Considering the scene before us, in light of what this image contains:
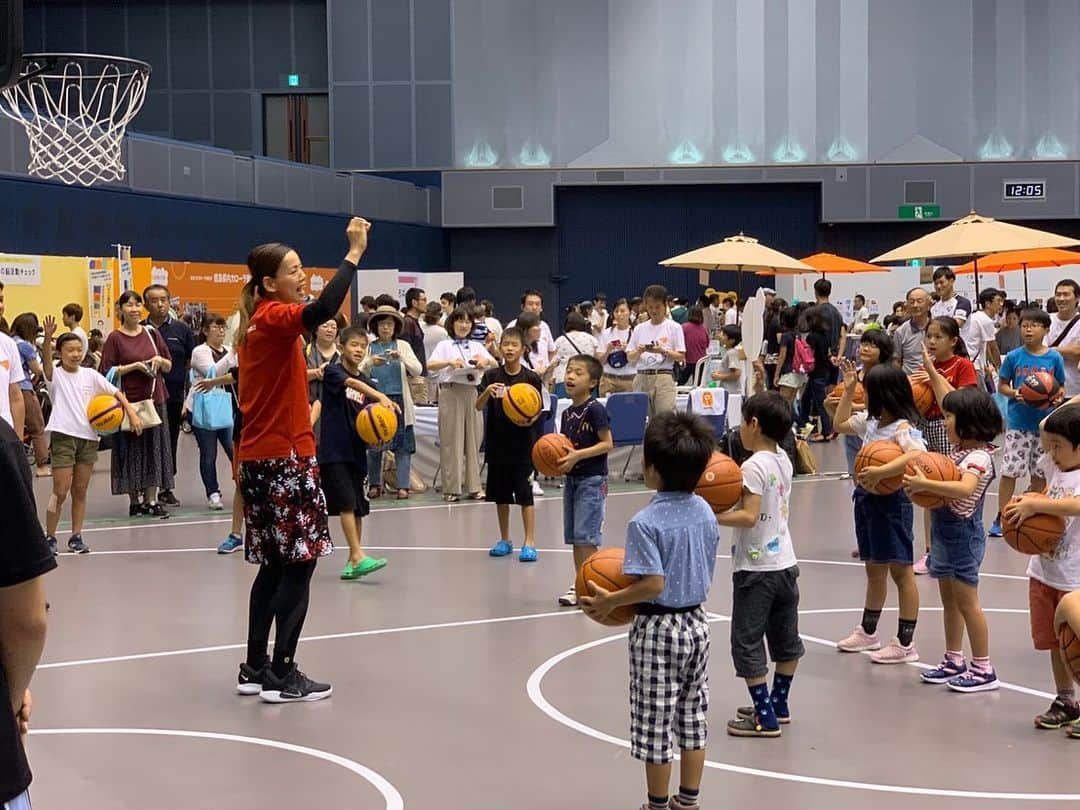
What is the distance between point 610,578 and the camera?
4711 mm

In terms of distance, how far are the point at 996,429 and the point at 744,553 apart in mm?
1405

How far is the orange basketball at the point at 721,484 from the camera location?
18.2 feet

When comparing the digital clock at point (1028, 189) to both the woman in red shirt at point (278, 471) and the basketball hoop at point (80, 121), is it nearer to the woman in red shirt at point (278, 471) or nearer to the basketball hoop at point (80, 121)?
the basketball hoop at point (80, 121)

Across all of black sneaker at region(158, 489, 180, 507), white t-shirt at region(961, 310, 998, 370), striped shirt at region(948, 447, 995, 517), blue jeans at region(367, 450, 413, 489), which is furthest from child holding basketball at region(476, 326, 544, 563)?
white t-shirt at region(961, 310, 998, 370)

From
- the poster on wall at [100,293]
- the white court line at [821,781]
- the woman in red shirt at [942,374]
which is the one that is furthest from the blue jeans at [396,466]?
the white court line at [821,781]

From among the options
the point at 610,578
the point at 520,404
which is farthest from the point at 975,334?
the point at 610,578

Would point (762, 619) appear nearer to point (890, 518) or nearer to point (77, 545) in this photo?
point (890, 518)

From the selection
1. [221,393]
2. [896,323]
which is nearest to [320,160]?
[896,323]

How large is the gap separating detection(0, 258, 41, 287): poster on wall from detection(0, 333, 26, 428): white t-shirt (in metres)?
10.8

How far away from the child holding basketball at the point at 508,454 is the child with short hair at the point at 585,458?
1.76 m

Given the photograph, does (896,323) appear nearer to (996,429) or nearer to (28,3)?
(996,429)

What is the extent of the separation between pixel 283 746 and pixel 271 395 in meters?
1.55

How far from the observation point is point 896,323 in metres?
21.7

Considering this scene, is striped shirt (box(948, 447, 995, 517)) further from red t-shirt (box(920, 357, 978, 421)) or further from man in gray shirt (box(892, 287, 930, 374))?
man in gray shirt (box(892, 287, 930, 374))
